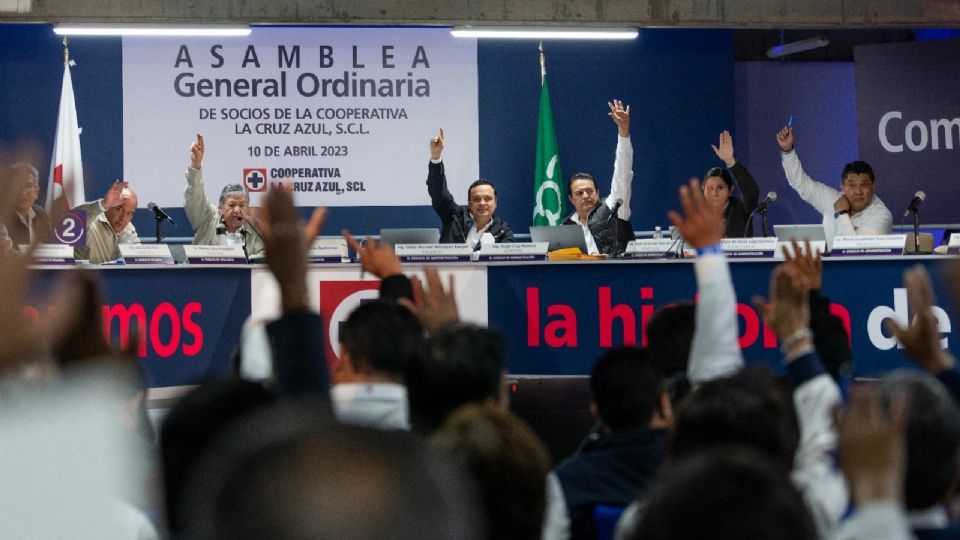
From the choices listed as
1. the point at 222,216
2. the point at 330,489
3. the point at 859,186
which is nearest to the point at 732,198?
the point at 859,186

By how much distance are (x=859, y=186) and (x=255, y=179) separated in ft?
16.2

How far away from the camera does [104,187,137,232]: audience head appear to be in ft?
24.5

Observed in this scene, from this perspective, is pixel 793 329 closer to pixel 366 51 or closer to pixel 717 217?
pixel 717 217

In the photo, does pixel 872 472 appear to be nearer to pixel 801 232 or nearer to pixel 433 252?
pixel 433 252

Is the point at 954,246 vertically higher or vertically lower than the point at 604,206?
lower

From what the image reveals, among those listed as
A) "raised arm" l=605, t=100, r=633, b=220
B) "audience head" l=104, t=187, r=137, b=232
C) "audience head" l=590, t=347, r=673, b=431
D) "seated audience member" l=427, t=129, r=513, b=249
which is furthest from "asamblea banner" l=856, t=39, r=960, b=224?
"audience head" l=590, t=347, r=673, b=431

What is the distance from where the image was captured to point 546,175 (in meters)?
9.63

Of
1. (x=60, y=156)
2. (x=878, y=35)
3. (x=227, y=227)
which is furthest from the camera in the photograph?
(x=878, y=35)

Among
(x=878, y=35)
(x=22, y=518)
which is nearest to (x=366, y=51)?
(x=878, y=35)

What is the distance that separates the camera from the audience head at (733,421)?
1.60 m

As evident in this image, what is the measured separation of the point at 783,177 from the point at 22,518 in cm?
1006

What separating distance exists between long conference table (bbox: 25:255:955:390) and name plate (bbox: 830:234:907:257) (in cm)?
12

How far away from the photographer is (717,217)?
8.79 feet

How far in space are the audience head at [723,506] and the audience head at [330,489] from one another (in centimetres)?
17
